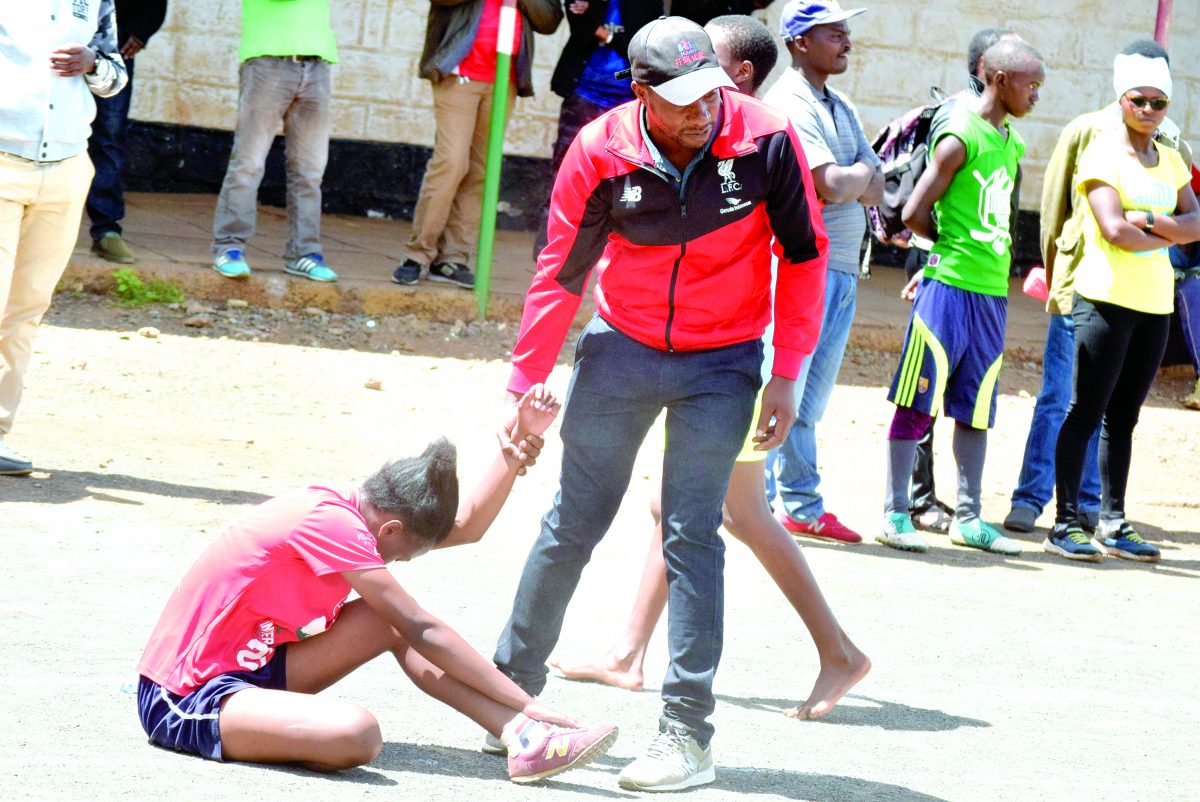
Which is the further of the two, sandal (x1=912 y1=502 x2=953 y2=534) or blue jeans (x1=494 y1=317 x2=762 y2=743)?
sandal (x1=912 y1=502 x2=953 y2=534)

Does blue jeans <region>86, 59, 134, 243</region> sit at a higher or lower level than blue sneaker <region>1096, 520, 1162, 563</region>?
higher

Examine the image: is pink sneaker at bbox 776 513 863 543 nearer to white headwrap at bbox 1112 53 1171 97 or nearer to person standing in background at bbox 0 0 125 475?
white headwrap at bbox 1112 53 1171 97

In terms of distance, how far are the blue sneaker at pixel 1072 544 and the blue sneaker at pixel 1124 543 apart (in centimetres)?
16

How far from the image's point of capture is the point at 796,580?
4750mm

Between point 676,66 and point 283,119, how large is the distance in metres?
6.05

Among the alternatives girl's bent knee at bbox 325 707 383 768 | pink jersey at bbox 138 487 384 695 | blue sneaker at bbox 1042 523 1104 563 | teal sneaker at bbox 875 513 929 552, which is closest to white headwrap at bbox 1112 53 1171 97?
blue sneaker at bbox 1042 523 1104 563

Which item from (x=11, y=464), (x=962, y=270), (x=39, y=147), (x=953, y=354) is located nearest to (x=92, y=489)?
(x=11, y=464)

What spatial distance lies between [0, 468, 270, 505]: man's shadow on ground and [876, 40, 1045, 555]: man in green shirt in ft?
9.07

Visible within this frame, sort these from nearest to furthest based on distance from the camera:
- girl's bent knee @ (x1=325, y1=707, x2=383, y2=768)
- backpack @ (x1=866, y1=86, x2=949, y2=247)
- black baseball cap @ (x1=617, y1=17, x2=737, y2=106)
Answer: girl's bent knee @ (x1=325, y1=707, x2=383, y2=768)
black baseball cap @ (x1=617, y1=17, x2=737, y2=106)
backpack @ (x1=866, y1=86, x2=949, y2=247)

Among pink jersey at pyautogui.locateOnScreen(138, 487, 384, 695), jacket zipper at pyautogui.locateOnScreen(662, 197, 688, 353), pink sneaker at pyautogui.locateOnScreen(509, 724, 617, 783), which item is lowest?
pink sneaker at pyautogui.locateOnScreen(509, 724, 617, 783)

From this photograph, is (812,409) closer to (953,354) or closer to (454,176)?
(953,354)

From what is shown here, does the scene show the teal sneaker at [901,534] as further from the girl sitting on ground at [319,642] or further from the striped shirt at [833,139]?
the girl sitting on ground at [319,642]

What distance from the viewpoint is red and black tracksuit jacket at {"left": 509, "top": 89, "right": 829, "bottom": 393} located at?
13.3ft

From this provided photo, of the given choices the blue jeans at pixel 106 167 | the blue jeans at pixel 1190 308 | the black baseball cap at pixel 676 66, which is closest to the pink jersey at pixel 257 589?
the black baseball cap at pixel 676 66
